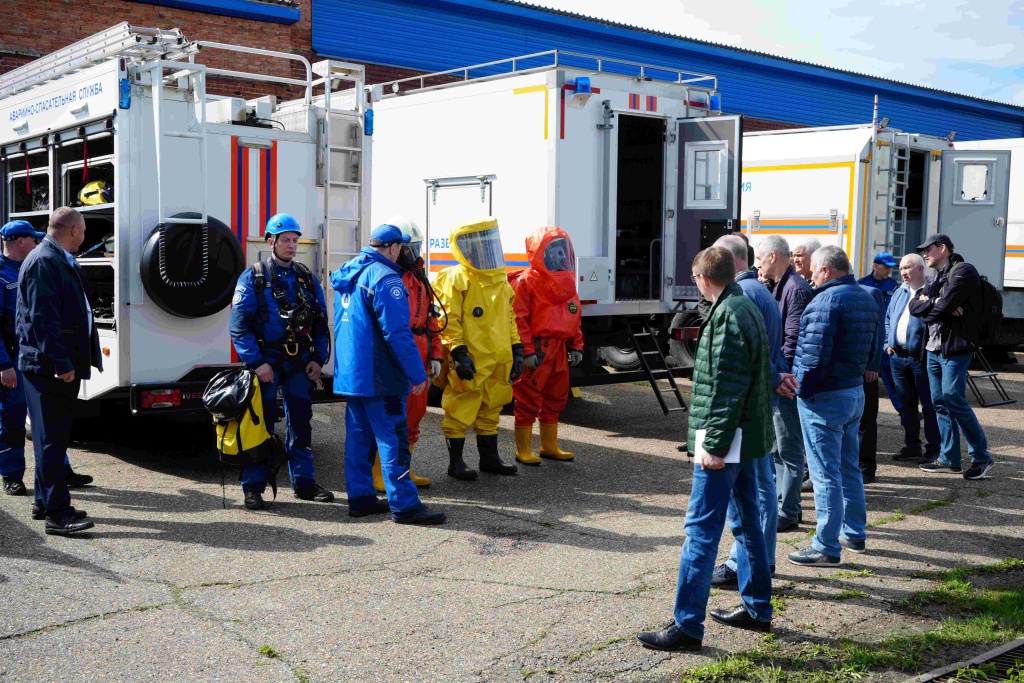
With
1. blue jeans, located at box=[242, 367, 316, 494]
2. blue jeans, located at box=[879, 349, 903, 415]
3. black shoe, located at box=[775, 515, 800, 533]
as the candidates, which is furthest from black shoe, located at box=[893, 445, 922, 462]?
blue jeans, located at box=[242, 367, 316, 494]

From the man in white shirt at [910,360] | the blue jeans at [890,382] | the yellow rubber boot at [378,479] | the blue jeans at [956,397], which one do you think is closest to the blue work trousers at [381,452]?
the yellow rubber boot at [378,479]

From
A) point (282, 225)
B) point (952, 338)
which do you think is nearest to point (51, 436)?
point (282, 225)

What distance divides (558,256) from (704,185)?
2.87m

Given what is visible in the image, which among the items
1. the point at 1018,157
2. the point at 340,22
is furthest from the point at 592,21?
the point at 1018,157

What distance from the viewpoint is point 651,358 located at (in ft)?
32.8

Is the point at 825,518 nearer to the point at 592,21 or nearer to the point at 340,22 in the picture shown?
the point at 340,22

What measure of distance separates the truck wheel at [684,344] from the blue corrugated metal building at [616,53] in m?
8.48

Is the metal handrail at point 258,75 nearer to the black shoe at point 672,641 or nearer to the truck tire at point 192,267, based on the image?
the truck tire at point 192,267

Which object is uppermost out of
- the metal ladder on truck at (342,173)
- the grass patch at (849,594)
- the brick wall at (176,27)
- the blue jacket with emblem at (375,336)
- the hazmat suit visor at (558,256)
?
the brick wall at (176,27)

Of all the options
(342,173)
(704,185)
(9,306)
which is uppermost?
(704,185)

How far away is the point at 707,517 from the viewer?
13.9 feet

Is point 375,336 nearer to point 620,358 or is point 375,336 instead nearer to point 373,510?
point 373,510

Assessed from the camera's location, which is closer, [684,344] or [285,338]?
[285,338]

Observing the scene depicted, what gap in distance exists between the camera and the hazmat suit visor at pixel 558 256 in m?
7.86
